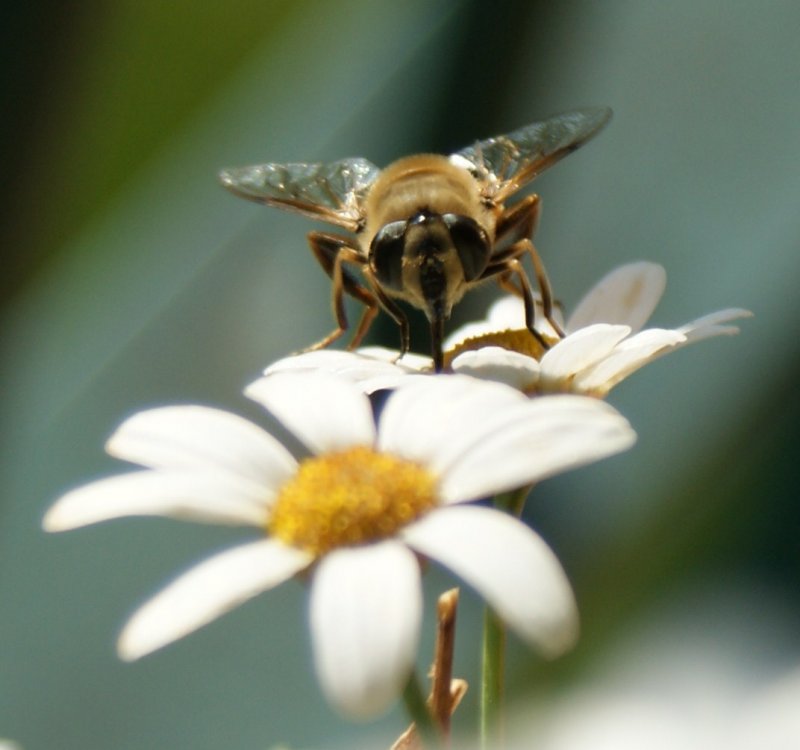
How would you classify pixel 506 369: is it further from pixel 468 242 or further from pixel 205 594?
pixel 205 594

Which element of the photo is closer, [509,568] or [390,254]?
[509,568]

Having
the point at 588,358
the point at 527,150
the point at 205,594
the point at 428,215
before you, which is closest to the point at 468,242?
the point at 428,215

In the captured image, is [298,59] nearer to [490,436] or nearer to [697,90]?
[697,90]

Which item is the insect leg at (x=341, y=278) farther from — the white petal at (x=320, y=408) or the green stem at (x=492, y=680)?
the green stem at (x=492, y=680)

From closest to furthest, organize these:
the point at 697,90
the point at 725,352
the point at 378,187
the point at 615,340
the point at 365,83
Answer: the point at 615,340 → the point at 378,187 → the point at 725,352 → the point at 697,90 → the point at 365,83

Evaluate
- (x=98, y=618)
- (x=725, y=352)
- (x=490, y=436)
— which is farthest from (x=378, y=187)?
(x=98, y=618)

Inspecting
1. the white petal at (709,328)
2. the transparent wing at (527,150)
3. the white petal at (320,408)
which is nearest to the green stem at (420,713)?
the white petal at (320,408)

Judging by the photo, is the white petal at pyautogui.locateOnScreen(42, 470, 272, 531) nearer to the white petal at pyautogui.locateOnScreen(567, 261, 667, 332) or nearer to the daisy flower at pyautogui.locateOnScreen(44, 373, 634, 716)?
the daisy flower at pyautogui.locateOnScreen(44, 373, 634, 716)
